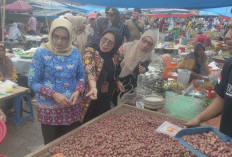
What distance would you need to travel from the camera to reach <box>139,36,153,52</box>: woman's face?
2.84 metres

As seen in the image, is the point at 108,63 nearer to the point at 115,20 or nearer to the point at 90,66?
the point at 90,66

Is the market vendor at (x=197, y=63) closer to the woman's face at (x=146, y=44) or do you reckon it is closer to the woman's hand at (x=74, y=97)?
the woman's face at (x=146, y=44)

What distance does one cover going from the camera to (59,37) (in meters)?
1.95

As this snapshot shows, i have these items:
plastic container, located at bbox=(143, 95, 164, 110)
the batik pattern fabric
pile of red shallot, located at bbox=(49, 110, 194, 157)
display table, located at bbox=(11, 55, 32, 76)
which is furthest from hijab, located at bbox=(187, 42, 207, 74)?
display table, located at bbox=(11, 55, 32, 76)

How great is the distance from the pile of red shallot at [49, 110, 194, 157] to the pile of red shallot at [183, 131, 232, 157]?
253 millimetres

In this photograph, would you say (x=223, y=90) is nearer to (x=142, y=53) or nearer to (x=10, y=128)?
(x=142, y=53)

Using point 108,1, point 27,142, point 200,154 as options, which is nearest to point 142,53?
point 108,1

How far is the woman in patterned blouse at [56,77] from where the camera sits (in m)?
1.90

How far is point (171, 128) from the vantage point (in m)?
1.99

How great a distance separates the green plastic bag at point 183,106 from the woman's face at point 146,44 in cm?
82

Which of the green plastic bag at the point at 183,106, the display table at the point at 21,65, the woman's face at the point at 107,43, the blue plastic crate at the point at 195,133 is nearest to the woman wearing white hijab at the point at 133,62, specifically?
the woman's face at the point at 107,43

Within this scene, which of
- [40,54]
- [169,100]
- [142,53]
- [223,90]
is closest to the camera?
[223,90]

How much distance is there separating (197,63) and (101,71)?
2.75m

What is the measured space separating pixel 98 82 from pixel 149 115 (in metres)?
0.73
